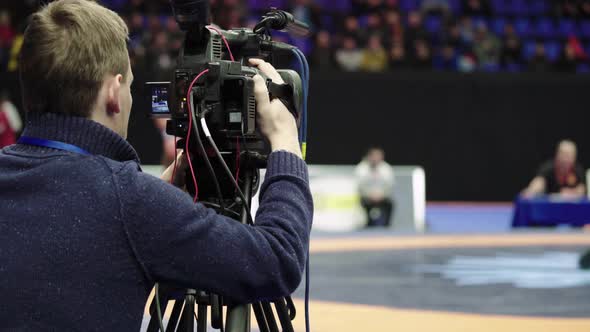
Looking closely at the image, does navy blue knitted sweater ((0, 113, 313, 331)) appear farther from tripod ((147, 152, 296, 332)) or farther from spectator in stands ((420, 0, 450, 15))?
spectator in stands ((420, 0, 450, 15))

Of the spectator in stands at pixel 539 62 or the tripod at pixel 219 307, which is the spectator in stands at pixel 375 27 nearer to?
the spectator in stands at pixel 539 62

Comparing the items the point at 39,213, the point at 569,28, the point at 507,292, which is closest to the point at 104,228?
the point at 39,213

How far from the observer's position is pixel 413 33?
1452 centimetres

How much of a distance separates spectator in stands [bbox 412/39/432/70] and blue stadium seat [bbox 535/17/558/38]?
228cm

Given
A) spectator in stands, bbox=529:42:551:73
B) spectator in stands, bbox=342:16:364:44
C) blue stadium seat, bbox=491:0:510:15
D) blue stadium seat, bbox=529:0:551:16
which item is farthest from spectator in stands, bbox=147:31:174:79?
blue stadium seat, bbox=529:0:551:16

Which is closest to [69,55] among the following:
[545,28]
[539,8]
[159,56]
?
[159,56]

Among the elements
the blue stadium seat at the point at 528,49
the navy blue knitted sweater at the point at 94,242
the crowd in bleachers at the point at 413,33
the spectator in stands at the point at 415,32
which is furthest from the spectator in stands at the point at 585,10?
the navy blue knitted sweater at the point at 94,242

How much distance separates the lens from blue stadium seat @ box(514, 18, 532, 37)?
15.4 meters

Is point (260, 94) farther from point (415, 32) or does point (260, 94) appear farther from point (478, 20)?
point (478, 20)

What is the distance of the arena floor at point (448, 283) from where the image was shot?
504 centimetres

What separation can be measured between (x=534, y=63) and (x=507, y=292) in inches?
352

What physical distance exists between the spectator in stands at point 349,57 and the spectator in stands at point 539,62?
2.65m

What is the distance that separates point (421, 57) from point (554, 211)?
469 centimetres

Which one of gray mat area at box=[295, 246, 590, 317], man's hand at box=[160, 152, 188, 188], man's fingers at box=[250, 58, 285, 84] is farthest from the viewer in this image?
gray mat area at box=[295, 246, 590, 317]
